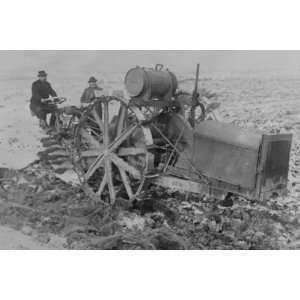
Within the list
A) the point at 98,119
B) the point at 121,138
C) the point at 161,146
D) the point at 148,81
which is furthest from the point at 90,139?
the point at 148,81

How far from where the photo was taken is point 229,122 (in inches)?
219

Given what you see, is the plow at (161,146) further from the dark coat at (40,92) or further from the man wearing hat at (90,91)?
the dark coat at (40,92)

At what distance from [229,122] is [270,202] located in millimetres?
1079

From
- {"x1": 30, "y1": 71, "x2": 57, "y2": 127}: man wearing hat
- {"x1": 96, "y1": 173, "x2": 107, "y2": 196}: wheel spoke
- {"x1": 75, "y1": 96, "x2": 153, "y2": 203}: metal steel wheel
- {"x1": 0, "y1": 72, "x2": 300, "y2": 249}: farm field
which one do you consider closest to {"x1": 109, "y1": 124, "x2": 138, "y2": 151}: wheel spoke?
{"x1": 75, "y1": 96, "x2": 153, "y2": 203}: metal steel wheel

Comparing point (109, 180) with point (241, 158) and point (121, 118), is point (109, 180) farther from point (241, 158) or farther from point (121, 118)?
point (241, 158)

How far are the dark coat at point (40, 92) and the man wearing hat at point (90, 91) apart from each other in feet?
1.19

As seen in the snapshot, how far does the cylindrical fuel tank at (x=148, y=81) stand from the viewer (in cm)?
544

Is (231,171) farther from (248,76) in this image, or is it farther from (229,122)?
A: (248,76)

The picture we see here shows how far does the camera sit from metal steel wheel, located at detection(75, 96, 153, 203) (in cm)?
569

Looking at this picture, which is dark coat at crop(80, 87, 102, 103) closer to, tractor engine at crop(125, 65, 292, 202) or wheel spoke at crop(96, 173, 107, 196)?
tractor engine at crop(125, 65, 292, 202)

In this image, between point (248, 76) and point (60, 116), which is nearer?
point (248, 76)

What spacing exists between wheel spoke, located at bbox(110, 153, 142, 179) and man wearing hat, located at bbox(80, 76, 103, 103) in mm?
757
